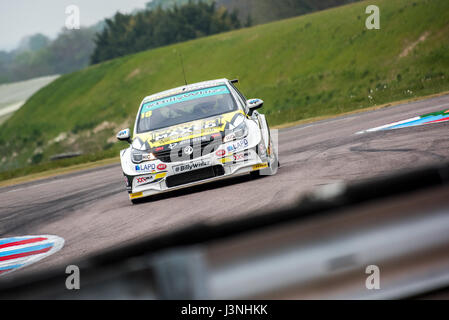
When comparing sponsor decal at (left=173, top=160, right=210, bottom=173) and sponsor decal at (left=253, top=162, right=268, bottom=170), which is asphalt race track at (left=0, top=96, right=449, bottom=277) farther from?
sponsor decal at (left=173, top=160, right=210, bottom=173)

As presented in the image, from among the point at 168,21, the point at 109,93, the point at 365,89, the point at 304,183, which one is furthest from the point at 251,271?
the point at 168,21

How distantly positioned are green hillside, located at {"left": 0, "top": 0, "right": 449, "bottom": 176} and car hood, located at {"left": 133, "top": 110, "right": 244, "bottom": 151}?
18004 millimetres

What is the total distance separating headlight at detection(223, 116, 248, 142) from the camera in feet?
25.8

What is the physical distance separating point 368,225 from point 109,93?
7392cm

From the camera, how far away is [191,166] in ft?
25.4

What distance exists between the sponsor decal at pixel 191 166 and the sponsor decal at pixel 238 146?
13.6 inches

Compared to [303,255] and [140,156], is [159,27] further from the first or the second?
[303,255]

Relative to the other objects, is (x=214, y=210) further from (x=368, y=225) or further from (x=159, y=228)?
(x=368, y=225)

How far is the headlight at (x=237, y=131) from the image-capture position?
25.8 feet

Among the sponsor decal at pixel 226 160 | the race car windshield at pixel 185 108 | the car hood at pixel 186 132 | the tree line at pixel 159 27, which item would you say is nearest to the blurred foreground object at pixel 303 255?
the sponsor decal at pixel 226 160

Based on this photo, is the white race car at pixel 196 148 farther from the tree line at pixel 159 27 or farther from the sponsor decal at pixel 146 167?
the tree line at pixel 159 27

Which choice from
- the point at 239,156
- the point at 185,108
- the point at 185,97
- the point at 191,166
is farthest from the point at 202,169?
the point at 185,97

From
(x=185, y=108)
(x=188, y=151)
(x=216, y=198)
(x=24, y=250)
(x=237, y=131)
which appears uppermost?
(x=185, y=108)

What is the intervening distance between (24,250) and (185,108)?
323cm
